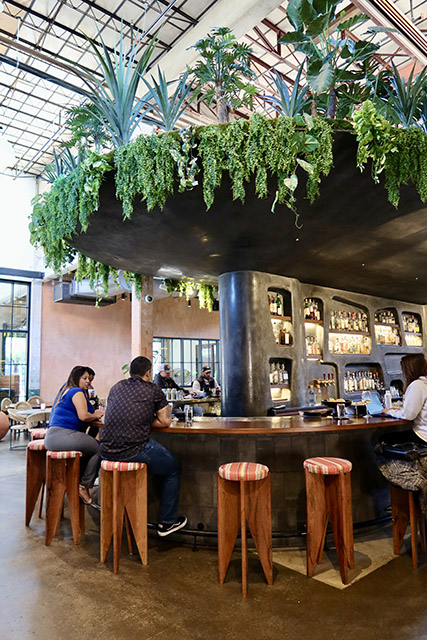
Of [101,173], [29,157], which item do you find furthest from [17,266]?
[101,173]

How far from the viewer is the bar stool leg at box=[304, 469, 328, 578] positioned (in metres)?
3.09

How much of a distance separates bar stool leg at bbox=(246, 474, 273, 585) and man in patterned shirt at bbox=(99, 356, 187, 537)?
80 cm

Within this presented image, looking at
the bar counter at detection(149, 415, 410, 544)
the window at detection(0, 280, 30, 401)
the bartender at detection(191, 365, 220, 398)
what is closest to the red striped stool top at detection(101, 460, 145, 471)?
the bar counter at detection(149, 415, 410, 544)

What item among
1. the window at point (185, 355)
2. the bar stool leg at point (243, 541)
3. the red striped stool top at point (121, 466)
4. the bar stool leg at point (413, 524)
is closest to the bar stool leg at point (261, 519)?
the bar stool leg at point (243, 541)

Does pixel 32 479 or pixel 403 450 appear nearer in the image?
pixel 403 450

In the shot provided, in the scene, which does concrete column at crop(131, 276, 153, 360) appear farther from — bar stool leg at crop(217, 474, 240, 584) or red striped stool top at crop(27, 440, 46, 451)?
bar stool leg at crop(217, 474, 240, 584)

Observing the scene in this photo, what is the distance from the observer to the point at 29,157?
11719mm

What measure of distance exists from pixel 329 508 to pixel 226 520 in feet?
2.55

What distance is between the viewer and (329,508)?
3.17 metres

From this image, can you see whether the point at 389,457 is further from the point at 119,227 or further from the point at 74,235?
the point at 74,235

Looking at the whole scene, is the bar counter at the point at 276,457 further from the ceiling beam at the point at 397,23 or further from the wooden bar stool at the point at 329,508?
the ceiling beam at the point at 397,23

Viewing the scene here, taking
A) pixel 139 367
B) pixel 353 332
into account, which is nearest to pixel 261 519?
pixel 139 367

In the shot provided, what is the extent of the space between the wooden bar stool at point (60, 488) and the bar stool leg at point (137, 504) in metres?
0.72

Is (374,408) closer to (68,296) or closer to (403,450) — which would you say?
(403,450)
